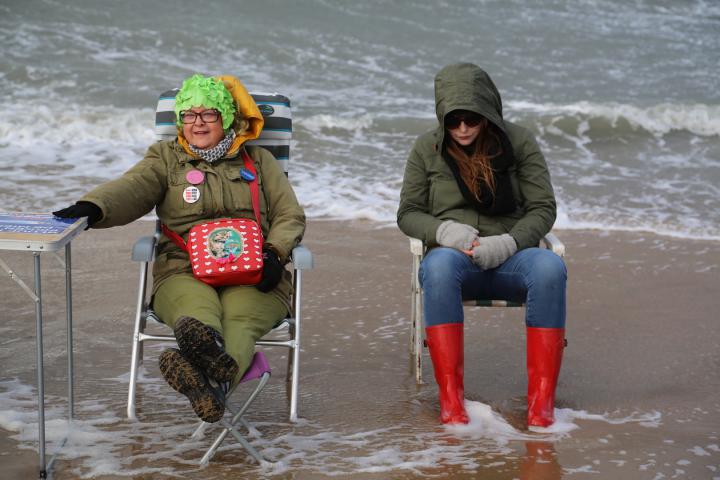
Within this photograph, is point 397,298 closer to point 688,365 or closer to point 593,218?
point 688,365

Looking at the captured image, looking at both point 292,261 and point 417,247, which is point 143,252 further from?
point 417,247

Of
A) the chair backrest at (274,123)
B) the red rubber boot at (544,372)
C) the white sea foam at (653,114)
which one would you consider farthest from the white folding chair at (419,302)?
the white sea foam at (653,114)

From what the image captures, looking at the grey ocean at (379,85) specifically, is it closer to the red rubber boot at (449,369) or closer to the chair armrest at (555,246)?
the chair armrest at (555,246)

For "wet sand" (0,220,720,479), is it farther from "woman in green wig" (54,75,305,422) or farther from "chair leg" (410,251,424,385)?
"woman in green wig" (54,75,305,422)

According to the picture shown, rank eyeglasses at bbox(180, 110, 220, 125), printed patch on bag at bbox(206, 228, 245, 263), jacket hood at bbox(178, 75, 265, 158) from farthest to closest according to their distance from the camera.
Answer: jacket hood at bbox(178, 75, 265, 158), eyeglasses at bbox(180, 110, 220, 125), printed patch on bag at bbox(206, 228, 245, 263)

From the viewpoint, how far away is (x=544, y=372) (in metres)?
3.66

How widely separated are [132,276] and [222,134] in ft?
6.40

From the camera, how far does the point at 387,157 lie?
9.48m

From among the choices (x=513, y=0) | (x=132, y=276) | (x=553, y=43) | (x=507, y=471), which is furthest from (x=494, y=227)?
(x=513, y=0)

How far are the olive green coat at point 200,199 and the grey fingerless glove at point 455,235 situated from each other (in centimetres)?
53

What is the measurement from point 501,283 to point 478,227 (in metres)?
0.25

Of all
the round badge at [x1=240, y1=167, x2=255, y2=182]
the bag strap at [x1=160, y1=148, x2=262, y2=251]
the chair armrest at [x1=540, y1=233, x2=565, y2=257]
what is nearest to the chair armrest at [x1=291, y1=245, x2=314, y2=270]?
the bag strap at [x1=160, y1=148, x2=262, y2=251]

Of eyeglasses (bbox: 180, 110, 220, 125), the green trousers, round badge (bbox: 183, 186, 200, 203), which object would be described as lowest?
the green trousers

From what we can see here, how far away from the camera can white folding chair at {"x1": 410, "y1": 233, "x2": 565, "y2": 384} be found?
382 centimetres
